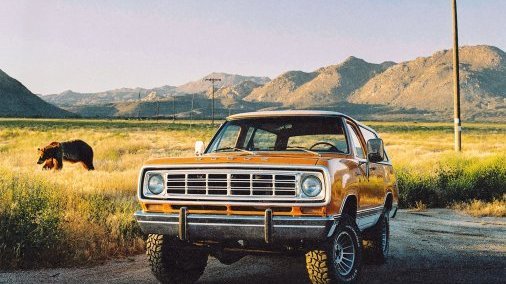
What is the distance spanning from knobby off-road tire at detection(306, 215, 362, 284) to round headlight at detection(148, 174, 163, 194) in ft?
5.36

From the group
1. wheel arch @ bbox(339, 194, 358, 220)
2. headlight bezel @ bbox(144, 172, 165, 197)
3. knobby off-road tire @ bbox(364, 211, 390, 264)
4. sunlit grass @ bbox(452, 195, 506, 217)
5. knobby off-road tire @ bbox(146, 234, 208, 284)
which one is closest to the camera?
headlight bezel @ bbox(144, 172, 165, 197)

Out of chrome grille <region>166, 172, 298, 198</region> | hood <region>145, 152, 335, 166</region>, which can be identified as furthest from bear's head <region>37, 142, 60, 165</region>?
chrome grille <region>166, 172, 298, 198</region>

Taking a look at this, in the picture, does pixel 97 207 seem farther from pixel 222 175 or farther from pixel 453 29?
pixel 453 29

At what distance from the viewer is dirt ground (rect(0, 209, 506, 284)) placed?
25.5 feet

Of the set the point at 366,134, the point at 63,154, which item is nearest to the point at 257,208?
the point at 366,134

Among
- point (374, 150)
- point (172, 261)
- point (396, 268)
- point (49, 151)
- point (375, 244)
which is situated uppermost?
point (374, 150)

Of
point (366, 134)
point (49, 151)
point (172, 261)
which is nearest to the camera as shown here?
point (172, 261)

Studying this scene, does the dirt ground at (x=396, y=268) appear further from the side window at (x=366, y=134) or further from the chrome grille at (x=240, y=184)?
the side window at (x=366, y=134)

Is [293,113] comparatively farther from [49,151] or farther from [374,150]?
[49,151]

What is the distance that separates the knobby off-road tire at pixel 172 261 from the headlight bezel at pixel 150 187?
49 centimetres

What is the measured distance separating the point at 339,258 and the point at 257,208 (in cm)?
116

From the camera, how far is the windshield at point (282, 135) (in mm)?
8016

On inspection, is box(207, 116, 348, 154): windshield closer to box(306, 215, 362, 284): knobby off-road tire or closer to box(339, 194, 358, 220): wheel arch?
box(339, 194, 358, 220): wheel arch

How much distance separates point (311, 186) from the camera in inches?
253
